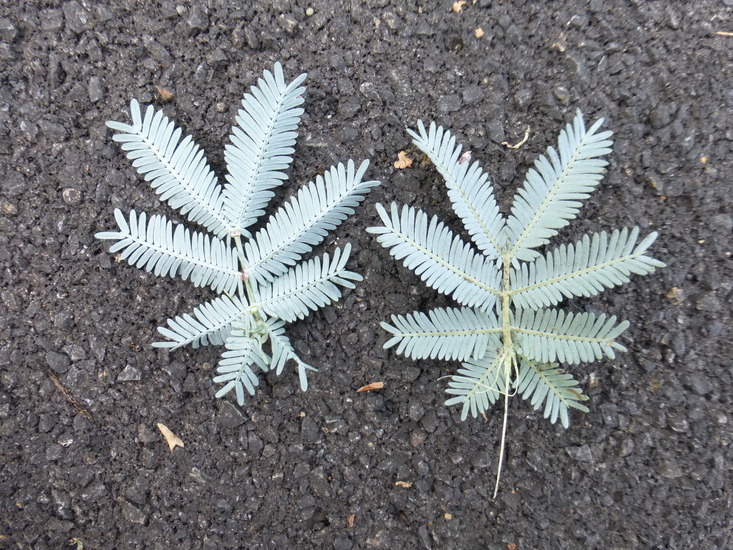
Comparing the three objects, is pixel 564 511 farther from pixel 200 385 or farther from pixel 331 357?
pixel 200 385

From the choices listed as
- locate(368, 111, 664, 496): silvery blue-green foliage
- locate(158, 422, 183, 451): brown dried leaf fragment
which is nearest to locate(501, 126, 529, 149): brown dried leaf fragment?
locate(368, 111, 664, 496): silvery blue-green foliage

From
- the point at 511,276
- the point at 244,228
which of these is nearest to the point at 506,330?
the point at 511,276

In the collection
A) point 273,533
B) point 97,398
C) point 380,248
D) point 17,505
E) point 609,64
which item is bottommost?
point 17,505

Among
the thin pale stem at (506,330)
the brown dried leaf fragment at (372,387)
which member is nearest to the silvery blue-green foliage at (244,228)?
the brown dried leaf fragment at (372,387)

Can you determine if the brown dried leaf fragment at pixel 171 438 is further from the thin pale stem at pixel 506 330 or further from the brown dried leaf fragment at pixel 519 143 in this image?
the brown dried leaf fragment at pixel 519 143

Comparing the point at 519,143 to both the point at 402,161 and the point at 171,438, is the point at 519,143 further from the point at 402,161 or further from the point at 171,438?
the point at 171,438

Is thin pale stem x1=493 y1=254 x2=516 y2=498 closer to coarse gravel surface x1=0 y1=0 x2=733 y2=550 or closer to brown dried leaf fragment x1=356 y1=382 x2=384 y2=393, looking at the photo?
coarse gravel surface x1=0 y1=0 x2=733 y2=550

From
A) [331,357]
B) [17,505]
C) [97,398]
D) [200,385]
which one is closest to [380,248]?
[331,357]
